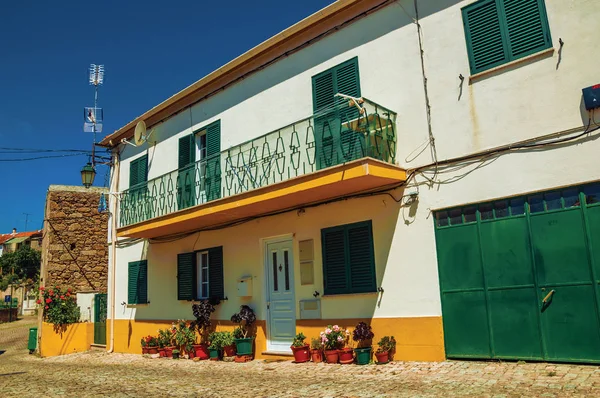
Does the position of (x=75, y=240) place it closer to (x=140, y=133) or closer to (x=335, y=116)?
(x=140, y=133)

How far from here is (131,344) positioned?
15.3 m

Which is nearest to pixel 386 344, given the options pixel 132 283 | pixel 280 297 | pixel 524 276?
pixel 524 276

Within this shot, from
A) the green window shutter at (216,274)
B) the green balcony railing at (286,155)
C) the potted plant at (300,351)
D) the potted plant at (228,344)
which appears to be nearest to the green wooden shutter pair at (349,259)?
the potted plant at (300,351)

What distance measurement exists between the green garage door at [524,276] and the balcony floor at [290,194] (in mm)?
1400

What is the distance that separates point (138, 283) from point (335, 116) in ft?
30.7

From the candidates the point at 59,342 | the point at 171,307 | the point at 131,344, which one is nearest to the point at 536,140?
the point at 171,307

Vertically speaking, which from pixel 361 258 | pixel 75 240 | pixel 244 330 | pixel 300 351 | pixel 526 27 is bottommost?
pixel 300 351

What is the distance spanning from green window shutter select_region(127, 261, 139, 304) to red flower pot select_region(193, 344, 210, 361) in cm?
389

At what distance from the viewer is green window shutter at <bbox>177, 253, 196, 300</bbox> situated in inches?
531

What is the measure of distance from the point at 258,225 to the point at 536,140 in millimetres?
6426

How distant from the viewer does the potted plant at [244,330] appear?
11312 mm

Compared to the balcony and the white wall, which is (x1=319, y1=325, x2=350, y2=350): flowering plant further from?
the balcony

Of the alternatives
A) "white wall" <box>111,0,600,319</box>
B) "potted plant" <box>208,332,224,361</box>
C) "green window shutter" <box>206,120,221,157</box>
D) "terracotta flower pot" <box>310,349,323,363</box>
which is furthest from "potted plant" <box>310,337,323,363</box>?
"green window shutter" <box>206,120,221,157</box>

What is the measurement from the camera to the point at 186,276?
45.0ft
